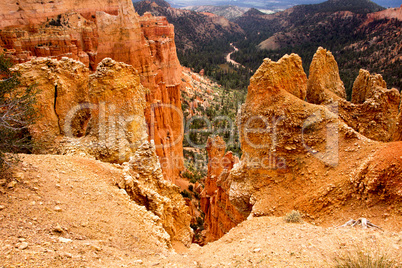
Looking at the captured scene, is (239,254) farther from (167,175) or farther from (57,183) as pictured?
(167,175)

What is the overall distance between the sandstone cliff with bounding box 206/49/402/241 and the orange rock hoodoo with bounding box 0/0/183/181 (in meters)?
8.79

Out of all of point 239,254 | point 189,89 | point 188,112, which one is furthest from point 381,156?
point 189,89

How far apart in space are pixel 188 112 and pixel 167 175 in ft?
68.7

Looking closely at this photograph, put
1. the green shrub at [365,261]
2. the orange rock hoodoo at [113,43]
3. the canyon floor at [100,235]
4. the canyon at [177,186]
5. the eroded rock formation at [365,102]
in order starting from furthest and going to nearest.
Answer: the orange rock hoodoo at [113,43] → the eroded rock formation at [365,102] → the canyon at [177,186] → the canyon floor at [100,235] → the green shrub at [365,261]

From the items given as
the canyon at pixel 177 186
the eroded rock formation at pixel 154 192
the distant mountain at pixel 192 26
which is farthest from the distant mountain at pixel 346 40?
the eroded rock formation at pixel 154 192

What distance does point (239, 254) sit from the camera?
5.22 meters

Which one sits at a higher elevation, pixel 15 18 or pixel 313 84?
pixel 15 18

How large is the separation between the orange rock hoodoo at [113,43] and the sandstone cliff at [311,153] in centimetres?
879

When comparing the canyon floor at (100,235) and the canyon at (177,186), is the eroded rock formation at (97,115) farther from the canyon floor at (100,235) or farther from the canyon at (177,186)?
the canyon floor at (100,235)

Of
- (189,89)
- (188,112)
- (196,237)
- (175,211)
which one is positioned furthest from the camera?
(189,89)

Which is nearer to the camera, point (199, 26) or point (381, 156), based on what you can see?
point (381, 156)

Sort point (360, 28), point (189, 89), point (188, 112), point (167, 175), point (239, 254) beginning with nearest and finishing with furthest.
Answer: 1. point (239, 254)
2. point (167, 175)
3. point (188, 112)
4. point (189, 89)
5. point (360, 28)

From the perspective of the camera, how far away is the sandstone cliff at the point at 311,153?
6.58 m

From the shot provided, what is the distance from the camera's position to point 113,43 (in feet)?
57.4
